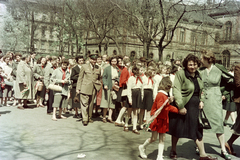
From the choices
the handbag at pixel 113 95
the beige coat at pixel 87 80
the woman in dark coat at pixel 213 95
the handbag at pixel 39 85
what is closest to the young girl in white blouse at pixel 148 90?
the handbag at pixel 113 95

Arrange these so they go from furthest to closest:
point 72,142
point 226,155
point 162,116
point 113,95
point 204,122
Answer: point 113,95 < point 72,142 < point 226,155 < point 204,122 < point 162,116

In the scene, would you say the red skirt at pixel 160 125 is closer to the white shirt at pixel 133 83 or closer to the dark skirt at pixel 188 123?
the dark skirt at pixel 188 123

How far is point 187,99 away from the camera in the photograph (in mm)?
5559

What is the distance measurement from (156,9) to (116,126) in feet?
43.3

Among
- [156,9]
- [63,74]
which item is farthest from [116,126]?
[156,9]

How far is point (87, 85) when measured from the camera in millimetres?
9102

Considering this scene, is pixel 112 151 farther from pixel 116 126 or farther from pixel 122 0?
pixel 122 0

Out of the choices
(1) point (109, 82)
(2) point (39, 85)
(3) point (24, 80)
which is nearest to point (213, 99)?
(1) point (109, 82)

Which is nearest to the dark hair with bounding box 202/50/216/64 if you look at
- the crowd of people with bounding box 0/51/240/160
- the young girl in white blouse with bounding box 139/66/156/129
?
the crowd of people with bounding box 0/51/240/160

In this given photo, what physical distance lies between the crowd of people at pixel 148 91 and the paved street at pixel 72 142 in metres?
0.37

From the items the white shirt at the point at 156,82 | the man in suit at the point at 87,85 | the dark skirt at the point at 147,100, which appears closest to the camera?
the dark skirt at the point at 147,100

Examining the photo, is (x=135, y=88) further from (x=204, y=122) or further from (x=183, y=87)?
(x=204, y=122)

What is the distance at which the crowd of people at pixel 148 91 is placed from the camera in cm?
557

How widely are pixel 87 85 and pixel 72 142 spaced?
2771 millimetres
